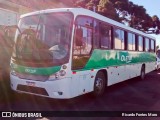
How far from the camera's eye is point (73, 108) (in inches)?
266

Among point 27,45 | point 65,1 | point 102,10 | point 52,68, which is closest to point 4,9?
point 27,45

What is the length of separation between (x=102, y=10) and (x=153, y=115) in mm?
23957

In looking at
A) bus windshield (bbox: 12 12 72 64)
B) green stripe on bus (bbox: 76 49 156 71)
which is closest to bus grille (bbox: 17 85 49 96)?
bus windshield (bbox: 12 12 72 64)

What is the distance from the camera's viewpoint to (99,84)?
8.05 metres

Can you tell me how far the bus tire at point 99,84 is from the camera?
7859 millimetres

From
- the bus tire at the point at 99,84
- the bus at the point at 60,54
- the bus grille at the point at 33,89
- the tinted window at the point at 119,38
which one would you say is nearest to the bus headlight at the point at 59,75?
the bus at the point at 60,54

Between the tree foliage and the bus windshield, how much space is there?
2294 cm

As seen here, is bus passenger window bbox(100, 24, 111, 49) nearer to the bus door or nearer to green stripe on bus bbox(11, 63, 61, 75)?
the bus door

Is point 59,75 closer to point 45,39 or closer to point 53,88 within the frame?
point 53,88

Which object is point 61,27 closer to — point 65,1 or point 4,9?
point 4,9

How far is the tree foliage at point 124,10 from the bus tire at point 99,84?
71.7ft

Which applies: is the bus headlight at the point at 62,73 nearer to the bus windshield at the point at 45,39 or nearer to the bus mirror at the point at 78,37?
the bus windshield at the point at 45,39

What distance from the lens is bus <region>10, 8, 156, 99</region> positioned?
6.29 metres

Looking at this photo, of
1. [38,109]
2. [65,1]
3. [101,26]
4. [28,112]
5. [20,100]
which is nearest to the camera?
[28,112]
